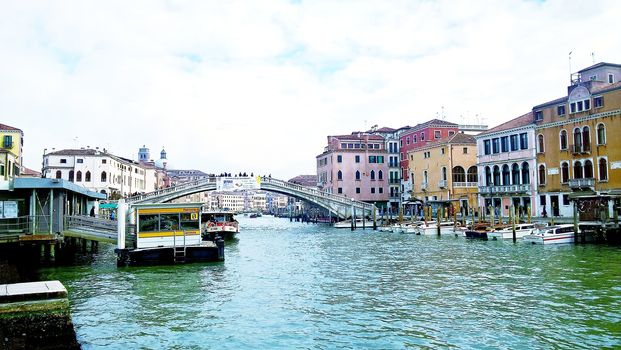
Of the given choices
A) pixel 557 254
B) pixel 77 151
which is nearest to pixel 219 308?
pixel 557 254

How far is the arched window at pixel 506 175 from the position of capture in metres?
38.3

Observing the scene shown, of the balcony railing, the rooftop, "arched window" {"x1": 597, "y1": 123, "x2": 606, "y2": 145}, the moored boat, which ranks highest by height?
the rooftop

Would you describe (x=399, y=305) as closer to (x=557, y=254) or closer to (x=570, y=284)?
(x=570, y=284)

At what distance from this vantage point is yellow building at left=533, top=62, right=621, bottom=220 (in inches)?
1176

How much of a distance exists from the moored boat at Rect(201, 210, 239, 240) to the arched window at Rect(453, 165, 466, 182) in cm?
1953

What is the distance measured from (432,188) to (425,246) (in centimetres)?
2206

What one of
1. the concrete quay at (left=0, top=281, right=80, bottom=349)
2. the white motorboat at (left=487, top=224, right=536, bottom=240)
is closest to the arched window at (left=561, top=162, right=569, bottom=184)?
the white motorboat at (left=487, top=224, right=536, bottom=240)

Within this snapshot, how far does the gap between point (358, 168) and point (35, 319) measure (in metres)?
52.6

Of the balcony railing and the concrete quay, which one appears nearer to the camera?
the concrete quay

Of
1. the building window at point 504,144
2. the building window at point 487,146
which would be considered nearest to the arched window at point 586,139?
the building window at point 504,144

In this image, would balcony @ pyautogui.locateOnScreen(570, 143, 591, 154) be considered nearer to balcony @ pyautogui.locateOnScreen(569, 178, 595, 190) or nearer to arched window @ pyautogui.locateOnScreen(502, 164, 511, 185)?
balcony @ pyautogui.locateOnScreen(569, 178, 595, 190)

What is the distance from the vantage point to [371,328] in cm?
962

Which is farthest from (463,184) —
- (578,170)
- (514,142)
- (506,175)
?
(578,170)

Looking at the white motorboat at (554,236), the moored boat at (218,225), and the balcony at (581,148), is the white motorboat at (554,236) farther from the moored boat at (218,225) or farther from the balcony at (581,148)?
the moored boat at (218,225)
